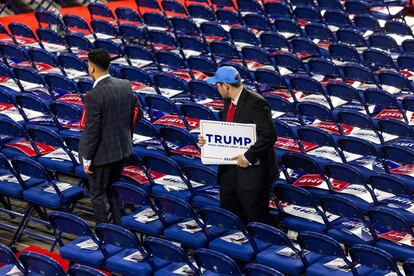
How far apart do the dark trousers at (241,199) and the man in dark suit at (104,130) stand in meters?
0.96

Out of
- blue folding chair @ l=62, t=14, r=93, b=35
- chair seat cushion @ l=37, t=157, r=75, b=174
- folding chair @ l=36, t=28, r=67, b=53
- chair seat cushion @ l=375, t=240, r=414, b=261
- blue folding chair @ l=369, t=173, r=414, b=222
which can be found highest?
blue folding chair @ l=62, t=14, r=93, b=35

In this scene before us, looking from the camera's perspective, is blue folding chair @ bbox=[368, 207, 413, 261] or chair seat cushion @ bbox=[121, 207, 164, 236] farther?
chair seat cushion @ bbox=[121, 207, 164, 236]

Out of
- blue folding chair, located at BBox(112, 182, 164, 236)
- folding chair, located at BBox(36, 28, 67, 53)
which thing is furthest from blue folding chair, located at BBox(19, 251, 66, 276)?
folding chair, located at BBox(36, 28, 67, 53)

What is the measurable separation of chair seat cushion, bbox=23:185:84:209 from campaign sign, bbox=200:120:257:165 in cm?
143

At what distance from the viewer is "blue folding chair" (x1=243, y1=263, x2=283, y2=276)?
681 cm

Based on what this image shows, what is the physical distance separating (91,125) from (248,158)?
55.4 inches

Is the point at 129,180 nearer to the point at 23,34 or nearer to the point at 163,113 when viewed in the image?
the point at 163,113

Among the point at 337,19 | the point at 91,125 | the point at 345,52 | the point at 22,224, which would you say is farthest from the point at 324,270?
the point at 337,19

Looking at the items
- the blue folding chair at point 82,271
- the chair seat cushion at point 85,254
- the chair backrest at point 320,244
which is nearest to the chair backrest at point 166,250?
the chair seat cushion at point 85,254

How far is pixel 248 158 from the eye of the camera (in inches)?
316

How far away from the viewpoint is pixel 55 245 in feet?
29.1

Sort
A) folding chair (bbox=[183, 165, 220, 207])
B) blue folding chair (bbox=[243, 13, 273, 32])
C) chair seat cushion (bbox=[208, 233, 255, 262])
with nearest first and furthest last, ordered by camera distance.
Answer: chair seat cushion (bbox=[208, 233, 255, 262])
folding chair (bbox=[183, 165, 220, 207])
blue folding chair (bbox=[243, 13, 273, 32])

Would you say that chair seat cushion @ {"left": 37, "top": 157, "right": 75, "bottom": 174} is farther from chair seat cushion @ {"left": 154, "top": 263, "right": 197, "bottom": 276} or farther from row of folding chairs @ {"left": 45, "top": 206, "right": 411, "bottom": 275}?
chair seat cushion @ {"left": 154, "top": 263, "right": 197, "bottom": 276}

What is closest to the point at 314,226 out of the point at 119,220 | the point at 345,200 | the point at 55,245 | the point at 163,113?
the point at 345,200
